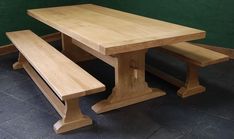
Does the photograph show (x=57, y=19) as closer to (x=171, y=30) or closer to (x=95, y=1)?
(x=171, y=30)

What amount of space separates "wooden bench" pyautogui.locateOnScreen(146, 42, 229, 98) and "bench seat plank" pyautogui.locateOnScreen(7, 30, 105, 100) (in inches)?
36.6

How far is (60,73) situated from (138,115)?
2.25 feet

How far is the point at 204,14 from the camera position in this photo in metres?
3.50

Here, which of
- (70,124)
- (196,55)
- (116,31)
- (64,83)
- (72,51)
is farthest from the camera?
(72,51)

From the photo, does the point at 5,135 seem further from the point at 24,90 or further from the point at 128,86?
the point at 128,86

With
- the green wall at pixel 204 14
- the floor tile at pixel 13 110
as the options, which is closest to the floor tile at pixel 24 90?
the floor tile at pixel 13 110

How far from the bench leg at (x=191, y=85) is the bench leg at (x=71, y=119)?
94cm

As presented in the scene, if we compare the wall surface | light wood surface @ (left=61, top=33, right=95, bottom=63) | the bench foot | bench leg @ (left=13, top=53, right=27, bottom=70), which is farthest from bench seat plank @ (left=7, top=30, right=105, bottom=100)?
the wall surface

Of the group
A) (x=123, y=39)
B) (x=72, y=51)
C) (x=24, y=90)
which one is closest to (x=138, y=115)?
(x=123, y=39)

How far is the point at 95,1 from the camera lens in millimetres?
4480

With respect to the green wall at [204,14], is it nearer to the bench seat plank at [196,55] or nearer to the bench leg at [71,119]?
the bench seat plank at [196,55]

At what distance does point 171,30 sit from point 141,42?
39 centimetres

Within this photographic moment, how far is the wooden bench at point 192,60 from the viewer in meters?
2.41

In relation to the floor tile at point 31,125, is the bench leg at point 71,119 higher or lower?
higher
